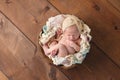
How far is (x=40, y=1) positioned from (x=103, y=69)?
41cm

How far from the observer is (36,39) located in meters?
1.22

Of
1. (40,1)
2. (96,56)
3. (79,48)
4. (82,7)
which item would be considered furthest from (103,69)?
(40,1)

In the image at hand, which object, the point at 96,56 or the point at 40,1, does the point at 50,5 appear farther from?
the point at 96,56

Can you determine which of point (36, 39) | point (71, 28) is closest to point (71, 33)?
point (71, 28)

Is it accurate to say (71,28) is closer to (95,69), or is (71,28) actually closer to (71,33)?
(71,33)

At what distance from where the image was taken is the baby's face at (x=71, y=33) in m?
1.08

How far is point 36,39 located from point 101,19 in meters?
0.30

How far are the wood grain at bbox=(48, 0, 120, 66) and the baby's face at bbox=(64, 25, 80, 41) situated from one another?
15cm

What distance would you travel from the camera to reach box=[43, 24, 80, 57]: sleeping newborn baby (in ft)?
3.57

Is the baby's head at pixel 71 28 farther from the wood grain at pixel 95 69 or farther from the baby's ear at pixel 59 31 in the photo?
the wood grain at pixel 95 69

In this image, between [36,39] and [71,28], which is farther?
[36,39]

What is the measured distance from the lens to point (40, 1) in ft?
4.16

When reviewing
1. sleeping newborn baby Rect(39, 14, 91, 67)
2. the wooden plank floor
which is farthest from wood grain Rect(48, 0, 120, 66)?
sleeping newborn baby Rect(39, 14, 91, 67)

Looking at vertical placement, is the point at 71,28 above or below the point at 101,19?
above
